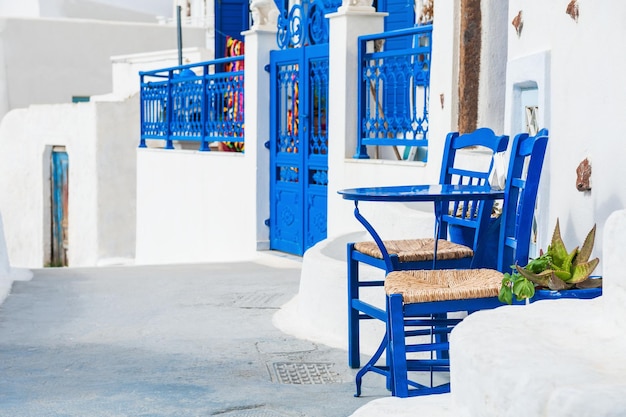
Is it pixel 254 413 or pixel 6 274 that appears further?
pixel 6 274

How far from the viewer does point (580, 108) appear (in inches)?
169

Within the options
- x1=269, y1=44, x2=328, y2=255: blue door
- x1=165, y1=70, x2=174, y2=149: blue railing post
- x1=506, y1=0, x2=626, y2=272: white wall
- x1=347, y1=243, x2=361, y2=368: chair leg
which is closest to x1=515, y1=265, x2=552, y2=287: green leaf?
x1=506, y1=0, x2=626, y2=272: white wall

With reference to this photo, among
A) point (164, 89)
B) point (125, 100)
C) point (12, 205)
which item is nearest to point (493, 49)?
point (164, 89)

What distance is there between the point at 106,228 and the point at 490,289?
39.6 ft

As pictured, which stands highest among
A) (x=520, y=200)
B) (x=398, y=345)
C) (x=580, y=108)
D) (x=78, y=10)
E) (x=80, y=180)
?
(x=78, y=10)

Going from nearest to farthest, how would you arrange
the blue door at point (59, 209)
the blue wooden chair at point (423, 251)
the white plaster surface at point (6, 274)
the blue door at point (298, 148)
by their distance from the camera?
the blue wooden chair at point (423, 251) → the white plaster surface at point (6, 274) → the blue door at point (298, 148) → the blue door at point (59, 209)

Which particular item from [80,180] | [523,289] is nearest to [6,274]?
[523,289]

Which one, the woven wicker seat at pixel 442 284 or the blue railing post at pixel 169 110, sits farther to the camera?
the blue railing post at pixel 169 110

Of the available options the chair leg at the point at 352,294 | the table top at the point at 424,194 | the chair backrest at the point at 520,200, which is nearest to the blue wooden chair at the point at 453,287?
Result: the chair backrest at the point at 520,200

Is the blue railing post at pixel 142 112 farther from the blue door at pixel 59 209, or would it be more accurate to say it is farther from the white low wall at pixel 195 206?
the blue door at pixel 59 209

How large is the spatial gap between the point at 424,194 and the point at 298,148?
18.8ft

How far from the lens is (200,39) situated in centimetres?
2267

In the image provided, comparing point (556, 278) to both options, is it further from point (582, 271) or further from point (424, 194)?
point (424, 194)

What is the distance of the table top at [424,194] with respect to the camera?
4.11 metres
